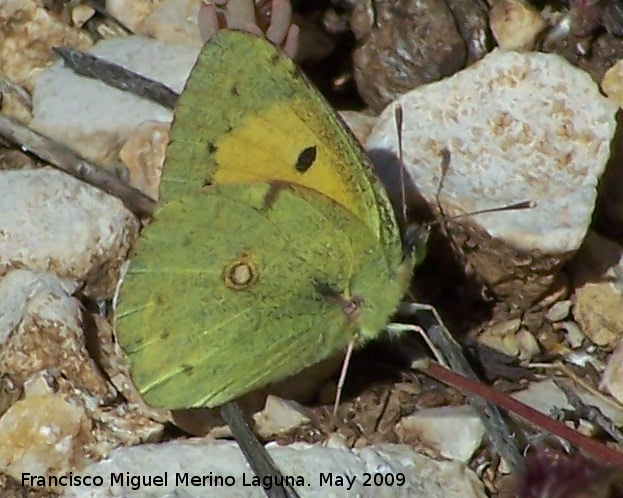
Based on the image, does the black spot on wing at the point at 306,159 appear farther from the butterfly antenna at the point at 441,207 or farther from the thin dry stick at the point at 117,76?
the thin dry stick at the point at 117,76

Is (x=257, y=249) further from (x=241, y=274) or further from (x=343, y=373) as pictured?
(x=343, y=373)

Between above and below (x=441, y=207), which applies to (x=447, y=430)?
below

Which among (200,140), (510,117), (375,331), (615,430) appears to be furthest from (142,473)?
(510,117)

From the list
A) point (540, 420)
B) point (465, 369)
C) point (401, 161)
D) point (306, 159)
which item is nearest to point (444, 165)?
point (401, 161)

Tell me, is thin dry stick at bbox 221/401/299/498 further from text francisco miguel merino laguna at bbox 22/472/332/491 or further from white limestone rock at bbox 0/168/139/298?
white limestone rock at bbox 0/168/139/298

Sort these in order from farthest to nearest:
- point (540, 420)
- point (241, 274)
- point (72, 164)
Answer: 1. point (72, 164)
2. point (241, 274)
3. point (540, 420)

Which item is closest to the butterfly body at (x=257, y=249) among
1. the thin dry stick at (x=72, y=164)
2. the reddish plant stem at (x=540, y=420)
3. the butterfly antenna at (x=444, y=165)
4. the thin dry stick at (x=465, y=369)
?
the thin dry stick at (x=465, y=369)

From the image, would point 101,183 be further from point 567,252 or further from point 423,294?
point 567,252

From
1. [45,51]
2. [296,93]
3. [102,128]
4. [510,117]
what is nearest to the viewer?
[296,93]
